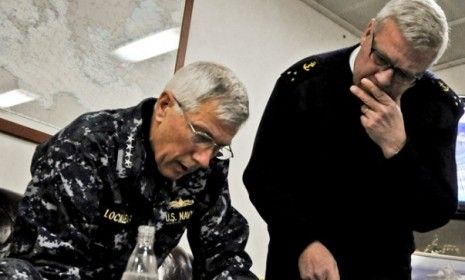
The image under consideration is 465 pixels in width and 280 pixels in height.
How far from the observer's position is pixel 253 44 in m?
3.36

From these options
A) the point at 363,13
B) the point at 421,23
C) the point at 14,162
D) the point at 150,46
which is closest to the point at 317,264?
the point at 421,23

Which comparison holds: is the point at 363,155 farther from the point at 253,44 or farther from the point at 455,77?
the point at 455,77

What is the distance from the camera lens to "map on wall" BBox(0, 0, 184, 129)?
2365 mm

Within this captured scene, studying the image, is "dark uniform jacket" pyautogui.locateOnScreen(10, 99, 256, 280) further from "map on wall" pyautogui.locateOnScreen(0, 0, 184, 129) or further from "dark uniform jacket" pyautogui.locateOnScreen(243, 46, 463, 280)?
"map on wall" pyautogui.locateOnScreen(0, 0, 184, 129)

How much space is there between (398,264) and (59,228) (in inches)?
34.2

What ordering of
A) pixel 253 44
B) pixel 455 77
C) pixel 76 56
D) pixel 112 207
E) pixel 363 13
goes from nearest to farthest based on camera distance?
1. pixel 112 207
2. pixel 76 56
3. pixel 253 44
4. pixel 363 13
5. pixel 455 77

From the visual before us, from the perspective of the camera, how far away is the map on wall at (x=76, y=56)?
7.76ft

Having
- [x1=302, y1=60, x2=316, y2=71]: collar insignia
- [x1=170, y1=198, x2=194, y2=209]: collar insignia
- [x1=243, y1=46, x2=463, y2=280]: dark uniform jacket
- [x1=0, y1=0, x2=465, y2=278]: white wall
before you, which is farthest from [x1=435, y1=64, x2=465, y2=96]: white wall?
[x1=170, y1=198, x2=194, y2=209]: collar insignia

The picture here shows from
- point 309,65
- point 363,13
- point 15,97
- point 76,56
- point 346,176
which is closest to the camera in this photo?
point 346,176

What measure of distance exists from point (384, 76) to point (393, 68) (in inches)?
1.2

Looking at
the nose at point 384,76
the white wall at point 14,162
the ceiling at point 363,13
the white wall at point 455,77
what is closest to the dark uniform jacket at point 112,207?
the nose at point 384,76

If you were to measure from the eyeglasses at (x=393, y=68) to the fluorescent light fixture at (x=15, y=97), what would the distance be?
148cm

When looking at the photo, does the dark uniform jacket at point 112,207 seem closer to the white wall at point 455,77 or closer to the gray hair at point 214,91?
the gray hair at point 214,91

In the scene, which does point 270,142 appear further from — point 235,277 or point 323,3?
point 323,3
